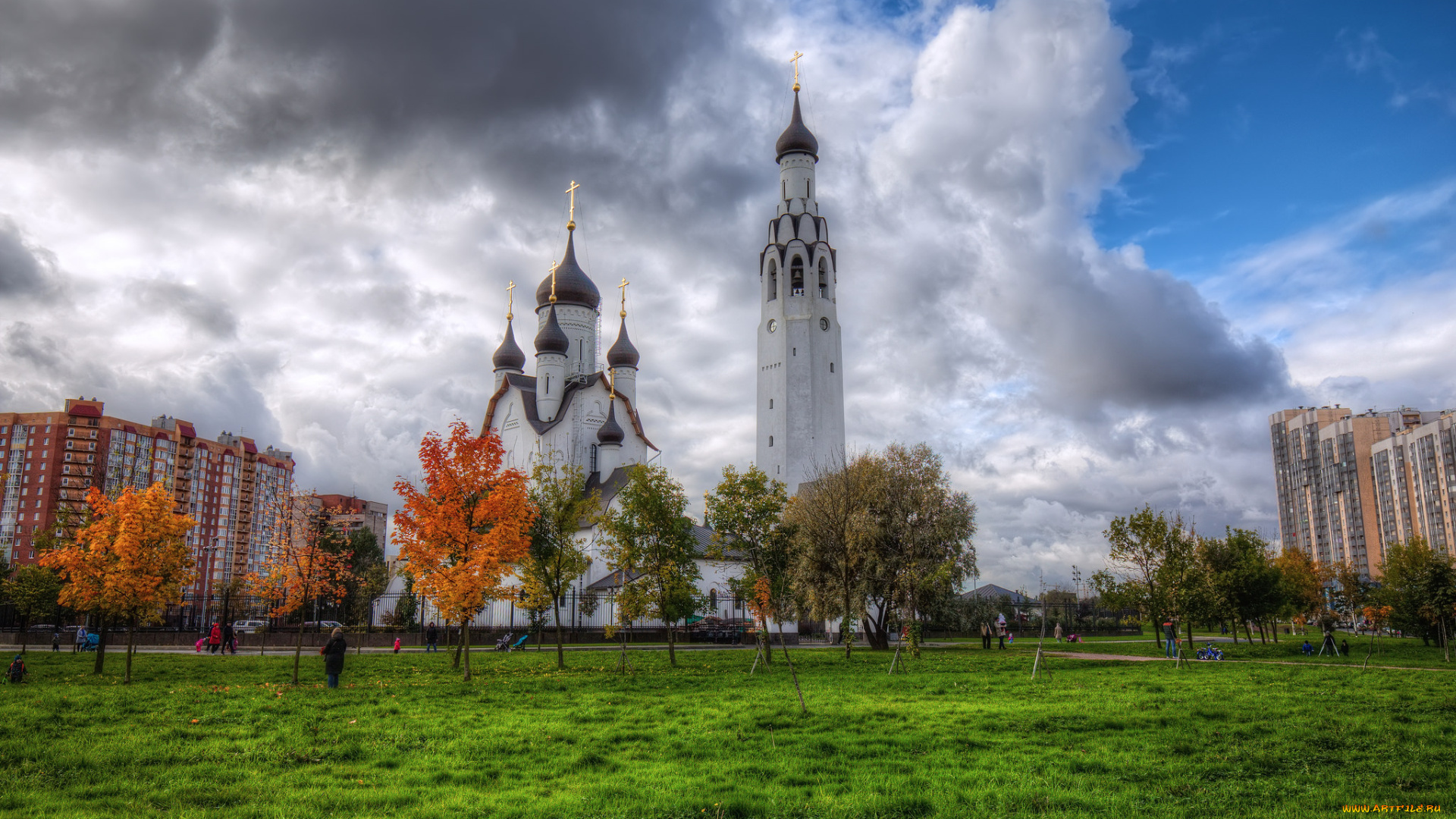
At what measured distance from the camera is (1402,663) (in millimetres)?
20672

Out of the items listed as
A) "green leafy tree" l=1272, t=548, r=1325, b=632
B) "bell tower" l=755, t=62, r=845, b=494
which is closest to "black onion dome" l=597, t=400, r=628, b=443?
"bell tower" l=755, t=62, r=845, b=494

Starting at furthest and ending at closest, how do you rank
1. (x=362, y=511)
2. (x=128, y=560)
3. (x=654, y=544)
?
1. (x=362, y=511)
2. (x=654, y=544)
3. (x=128, y=560)

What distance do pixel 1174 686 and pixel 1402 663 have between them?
10333mm

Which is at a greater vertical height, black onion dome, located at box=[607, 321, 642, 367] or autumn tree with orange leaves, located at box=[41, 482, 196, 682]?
black onion dome, located at box=[607, 321, 642, 367]

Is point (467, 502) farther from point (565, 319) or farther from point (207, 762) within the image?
point (565, 319)

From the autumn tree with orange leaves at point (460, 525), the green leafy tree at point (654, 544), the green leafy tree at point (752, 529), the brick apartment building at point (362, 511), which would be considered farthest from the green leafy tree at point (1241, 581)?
the brick apartment building at point (362, 511)

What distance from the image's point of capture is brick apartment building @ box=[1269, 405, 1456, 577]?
3383 inches

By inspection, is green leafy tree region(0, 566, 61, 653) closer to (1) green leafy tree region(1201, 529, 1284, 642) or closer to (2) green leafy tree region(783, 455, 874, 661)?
(2) green leafy tree region(783, 455, 874, 661)

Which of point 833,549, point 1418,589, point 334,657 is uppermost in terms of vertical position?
point 833,549

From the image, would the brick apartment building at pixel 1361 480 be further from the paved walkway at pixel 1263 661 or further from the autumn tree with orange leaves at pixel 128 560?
the autumn tree with orange leaves at pixel 128 560

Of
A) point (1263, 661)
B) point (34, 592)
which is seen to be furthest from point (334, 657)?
point (34, 592)

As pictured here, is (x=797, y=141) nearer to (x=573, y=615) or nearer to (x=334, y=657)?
(x=573, y=615)

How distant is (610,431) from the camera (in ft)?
177

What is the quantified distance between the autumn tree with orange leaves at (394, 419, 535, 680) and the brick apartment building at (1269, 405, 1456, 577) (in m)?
87.5
